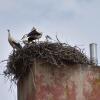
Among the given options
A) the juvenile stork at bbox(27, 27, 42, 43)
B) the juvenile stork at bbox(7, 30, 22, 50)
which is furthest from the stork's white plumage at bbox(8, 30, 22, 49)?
the juvenile stork at bbox(27, 27, 42, 43)

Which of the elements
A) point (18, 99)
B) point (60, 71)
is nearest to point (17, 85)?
point (18, 99)

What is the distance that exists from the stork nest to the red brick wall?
0.16 metres

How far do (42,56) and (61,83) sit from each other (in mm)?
789

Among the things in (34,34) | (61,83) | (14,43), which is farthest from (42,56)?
(14,43)

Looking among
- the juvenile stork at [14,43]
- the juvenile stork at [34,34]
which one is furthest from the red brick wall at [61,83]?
the juvenile stork at [34,34]

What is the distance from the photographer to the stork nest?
1462cm

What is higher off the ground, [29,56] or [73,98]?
[29,56]

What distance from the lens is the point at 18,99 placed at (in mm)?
15430

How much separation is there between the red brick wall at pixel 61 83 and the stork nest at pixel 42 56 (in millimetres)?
160

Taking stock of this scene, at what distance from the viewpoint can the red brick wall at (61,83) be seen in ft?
47.1

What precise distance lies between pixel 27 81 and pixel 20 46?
1.06 meters

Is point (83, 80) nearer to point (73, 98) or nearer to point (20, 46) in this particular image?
point (73, 98)

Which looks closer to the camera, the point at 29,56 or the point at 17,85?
the point at 29,56

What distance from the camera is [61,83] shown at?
576 inches
